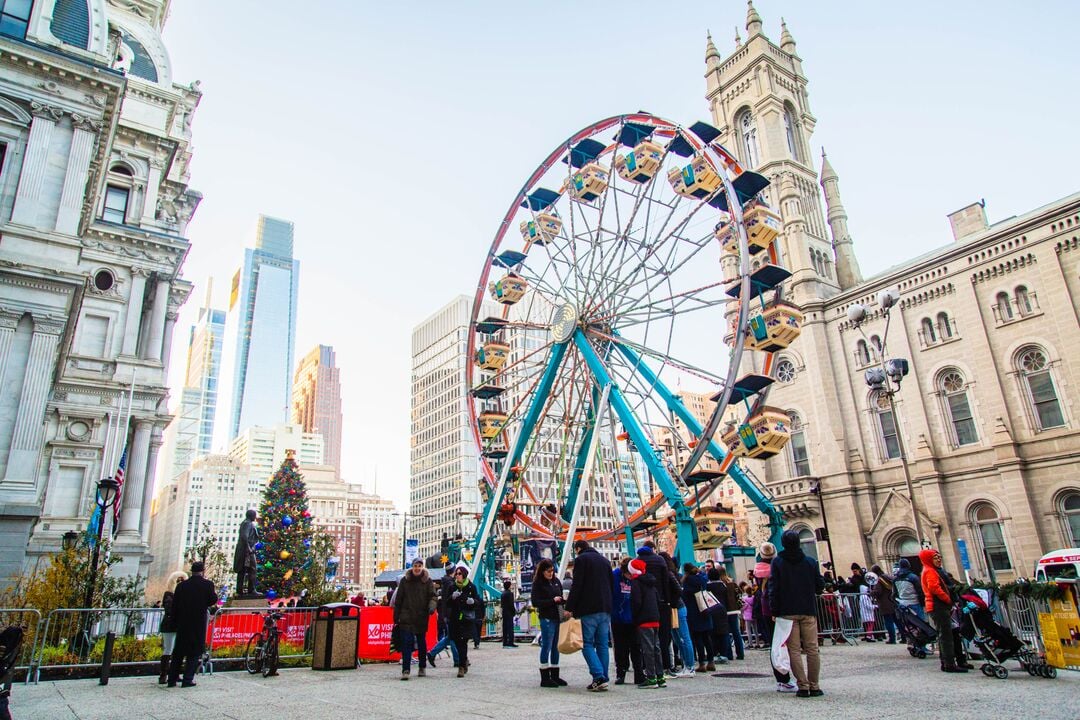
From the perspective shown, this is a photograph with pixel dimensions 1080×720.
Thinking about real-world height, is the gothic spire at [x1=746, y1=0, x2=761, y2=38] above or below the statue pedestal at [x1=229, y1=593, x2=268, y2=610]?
above

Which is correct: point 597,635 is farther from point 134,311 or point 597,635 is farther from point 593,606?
point 134,311

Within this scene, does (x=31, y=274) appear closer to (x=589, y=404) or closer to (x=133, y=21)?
(x=589, y=404)

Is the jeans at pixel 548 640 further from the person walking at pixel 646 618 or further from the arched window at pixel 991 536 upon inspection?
the arched window at pixel 991 536

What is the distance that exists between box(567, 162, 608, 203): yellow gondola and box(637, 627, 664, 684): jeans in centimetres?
2176

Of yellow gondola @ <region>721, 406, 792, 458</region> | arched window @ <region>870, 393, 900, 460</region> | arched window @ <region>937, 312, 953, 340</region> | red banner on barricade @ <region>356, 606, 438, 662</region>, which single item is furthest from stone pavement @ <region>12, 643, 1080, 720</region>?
Result: arched window @ <region>937, 312, 953, 340</region>

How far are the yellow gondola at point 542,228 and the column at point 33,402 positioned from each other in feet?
59.5

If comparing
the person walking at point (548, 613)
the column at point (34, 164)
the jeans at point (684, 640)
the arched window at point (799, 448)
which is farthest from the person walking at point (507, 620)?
the arched window at point (799, 448)

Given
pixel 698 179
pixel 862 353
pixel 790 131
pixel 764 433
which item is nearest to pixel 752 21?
pixel 790 131

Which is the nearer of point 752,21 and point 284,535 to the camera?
point 284,535

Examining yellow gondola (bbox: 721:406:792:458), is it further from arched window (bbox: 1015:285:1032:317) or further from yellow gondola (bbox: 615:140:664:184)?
arched window (bbox: 1015:285:1032:317)

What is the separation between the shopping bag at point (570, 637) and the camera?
30.2 ft

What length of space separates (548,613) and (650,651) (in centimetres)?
152

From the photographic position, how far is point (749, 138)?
157ft

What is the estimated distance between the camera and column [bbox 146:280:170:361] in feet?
111
